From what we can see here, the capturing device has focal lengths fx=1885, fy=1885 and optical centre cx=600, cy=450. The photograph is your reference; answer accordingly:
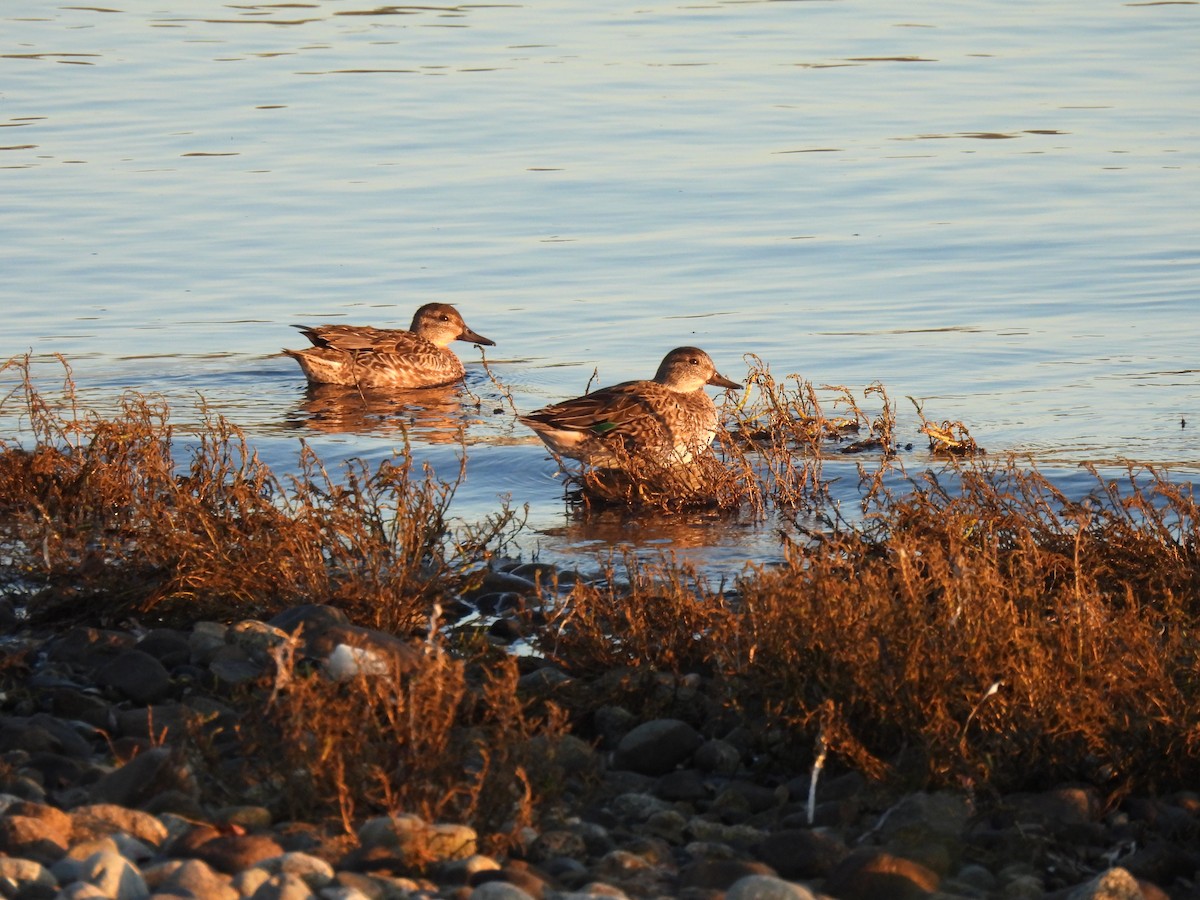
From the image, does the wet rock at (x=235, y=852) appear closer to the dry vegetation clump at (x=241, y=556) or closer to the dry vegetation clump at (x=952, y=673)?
the dry vegetation clump at (x=952, y=673)

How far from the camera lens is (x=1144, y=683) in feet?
18.1

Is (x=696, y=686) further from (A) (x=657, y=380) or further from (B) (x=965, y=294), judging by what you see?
(B) (x=965, y=294)

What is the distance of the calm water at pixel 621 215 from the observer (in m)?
13.2

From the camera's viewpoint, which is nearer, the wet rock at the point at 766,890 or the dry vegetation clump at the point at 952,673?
the wet rock at the point at 766,890

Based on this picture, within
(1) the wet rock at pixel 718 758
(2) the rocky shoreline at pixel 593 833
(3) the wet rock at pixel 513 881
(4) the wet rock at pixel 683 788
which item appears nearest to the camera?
(3) the wet rock at pixel 513 881

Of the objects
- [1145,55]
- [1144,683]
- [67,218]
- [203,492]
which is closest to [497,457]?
[203,492]

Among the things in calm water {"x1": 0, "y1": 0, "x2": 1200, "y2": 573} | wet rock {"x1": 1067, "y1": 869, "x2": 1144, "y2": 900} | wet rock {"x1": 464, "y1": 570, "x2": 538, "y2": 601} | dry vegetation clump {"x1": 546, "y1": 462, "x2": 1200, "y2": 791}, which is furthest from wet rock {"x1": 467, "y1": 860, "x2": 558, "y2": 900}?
calm water {"x1": 0, "y1": 0, "x2": 1200, "y2": 573}

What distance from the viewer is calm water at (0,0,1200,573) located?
13.2 metres

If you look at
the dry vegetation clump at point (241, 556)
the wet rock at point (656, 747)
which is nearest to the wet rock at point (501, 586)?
the dry vegetation clump at point (241, 556)

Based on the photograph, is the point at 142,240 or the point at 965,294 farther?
the point at 142,240

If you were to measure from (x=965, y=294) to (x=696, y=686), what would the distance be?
32.4 ft

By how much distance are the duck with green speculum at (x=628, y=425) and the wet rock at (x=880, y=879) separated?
214 inches

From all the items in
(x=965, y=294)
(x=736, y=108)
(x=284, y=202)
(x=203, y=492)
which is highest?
(x=736, y=108)

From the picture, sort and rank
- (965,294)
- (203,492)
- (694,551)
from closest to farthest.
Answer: (203,492) → (694,551) → (965,294)
